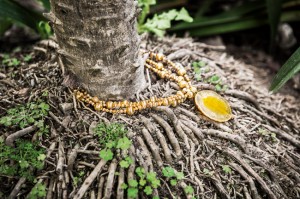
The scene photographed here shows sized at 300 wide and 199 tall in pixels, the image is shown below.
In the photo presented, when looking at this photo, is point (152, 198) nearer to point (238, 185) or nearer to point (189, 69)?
point (238, 185)

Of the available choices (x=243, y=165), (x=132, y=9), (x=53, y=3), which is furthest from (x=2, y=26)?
(x=243, y=165)

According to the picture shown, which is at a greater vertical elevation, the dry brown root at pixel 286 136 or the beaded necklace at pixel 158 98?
the beaded necklace at pixel 158 98

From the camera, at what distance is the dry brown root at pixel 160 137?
1473 mm

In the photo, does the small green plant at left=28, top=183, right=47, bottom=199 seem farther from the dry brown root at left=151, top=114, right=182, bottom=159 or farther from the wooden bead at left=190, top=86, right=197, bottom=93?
the wooden bead at left=190, top=86, right=197, bottom=93

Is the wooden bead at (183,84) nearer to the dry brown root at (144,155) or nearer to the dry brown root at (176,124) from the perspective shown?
the dry brown root at (176,124)

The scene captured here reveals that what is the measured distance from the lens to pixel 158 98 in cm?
162

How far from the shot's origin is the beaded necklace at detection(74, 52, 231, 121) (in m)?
1.57

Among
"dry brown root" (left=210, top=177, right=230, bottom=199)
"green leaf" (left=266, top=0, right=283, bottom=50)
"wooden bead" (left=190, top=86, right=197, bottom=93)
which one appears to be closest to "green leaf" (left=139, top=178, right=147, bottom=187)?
"dry brown root" (left=210, top=177, right=230, bottom=199)

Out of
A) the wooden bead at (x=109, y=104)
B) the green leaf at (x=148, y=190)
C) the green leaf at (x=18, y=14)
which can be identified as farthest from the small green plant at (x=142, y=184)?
the green leaf at (x=18, y=14)

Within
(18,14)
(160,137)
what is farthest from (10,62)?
(160,137)

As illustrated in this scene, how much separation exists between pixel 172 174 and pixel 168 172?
0.06 feet

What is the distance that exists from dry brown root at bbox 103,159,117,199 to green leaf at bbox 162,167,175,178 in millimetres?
217

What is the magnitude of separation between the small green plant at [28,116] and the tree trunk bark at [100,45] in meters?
0.18

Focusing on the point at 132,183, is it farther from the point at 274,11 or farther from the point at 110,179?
the point at 274,11
